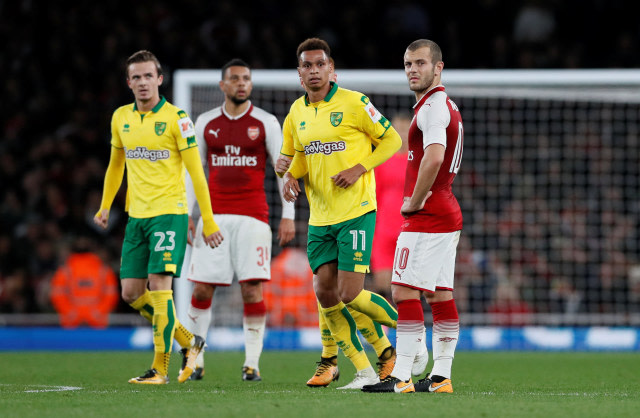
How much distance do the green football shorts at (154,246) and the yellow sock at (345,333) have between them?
1174 millimetres

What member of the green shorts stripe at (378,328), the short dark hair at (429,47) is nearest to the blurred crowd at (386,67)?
the green shorts stripe at (378,328)

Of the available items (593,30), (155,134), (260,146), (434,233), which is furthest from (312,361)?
(593,30)

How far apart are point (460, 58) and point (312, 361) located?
7.79 m

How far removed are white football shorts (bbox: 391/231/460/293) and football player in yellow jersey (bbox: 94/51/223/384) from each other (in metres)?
1.55

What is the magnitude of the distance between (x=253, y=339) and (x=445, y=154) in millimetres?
2462

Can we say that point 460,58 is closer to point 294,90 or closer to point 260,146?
point 294,90

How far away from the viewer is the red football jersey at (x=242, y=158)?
7.93 metres

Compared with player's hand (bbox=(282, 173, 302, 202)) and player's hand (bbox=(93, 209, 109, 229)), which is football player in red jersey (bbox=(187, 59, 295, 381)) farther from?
player's hand (bbox=(282, 173, 302, 202))

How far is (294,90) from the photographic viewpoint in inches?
519

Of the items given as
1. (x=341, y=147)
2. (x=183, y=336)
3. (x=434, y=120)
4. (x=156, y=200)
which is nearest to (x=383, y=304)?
(x=341, y=147)

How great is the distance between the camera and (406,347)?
6.00 m

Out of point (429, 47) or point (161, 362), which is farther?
point (161, 362)

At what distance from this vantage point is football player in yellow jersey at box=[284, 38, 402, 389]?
646 centimetres

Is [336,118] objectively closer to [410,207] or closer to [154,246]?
[410,207]
